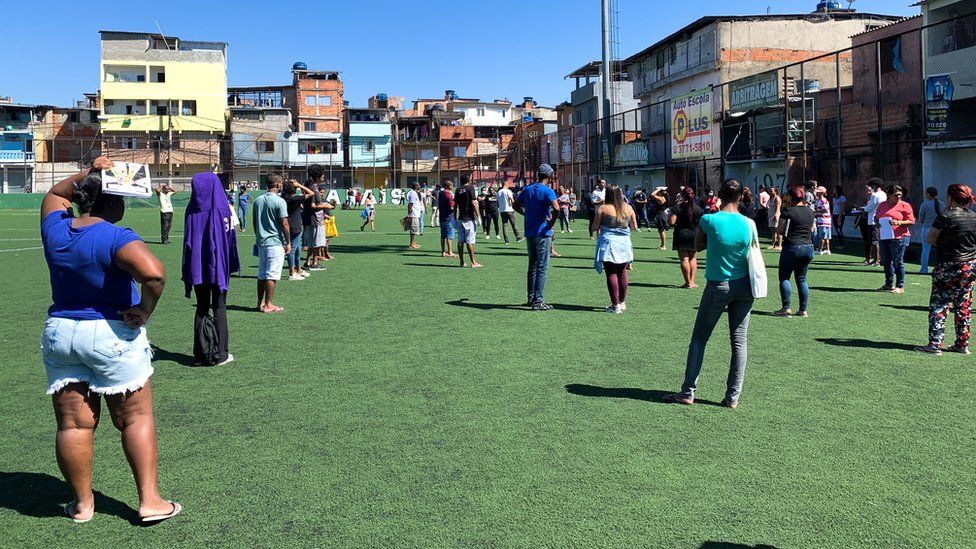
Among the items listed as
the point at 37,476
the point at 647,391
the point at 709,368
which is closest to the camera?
the point at 37,476

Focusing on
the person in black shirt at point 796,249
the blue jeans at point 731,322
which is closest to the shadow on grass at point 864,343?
the person in black shirt at point 796,249

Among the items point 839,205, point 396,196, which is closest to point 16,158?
point 396,196

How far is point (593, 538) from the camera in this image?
13.1 ft

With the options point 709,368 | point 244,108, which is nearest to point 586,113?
point 244,108

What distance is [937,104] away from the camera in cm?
2211

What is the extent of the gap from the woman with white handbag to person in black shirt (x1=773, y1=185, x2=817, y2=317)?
14.4 ft

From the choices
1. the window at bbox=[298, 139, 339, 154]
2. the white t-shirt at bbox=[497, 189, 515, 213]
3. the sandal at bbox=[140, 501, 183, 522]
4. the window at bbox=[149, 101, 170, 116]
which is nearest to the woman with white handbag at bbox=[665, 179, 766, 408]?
the sandal at bbox=[140, 501, 183, 522]

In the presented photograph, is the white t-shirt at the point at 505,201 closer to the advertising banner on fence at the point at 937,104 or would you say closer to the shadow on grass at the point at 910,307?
the advertising banner on fence at the point at 937,104

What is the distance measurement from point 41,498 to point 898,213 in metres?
11.7

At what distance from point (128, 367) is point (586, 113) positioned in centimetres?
6013

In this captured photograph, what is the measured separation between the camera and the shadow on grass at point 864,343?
8680mm

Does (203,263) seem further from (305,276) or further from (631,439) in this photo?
(305,276)

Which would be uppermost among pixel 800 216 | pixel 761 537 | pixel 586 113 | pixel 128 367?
pixel 586 113

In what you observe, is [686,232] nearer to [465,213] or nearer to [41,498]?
[465,213]
